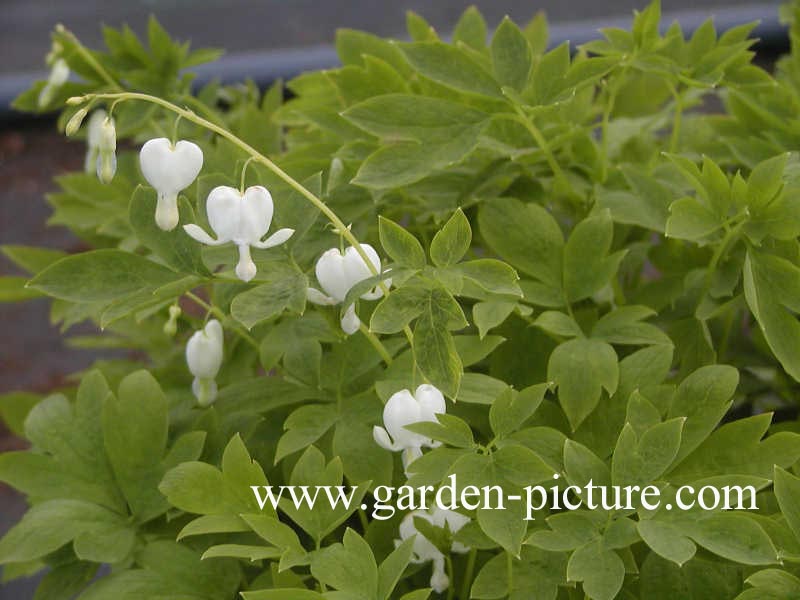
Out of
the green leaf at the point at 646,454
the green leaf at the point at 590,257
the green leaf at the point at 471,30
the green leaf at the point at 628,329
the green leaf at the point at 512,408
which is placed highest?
the green leaf at the point at 471,30

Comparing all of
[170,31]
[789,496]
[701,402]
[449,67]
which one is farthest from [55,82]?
[170,31]

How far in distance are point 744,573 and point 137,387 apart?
616 millimetres

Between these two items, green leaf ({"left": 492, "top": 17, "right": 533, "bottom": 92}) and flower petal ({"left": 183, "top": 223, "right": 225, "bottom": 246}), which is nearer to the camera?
flower petal ({"left": 183, "top": 223, "right": 225, "bottom": 246})

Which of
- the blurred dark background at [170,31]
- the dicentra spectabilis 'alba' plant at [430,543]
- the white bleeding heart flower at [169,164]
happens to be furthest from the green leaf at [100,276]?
the blurred dark background at [170,31]

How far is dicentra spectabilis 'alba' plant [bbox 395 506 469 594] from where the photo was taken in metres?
0.92

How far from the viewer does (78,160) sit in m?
4.34

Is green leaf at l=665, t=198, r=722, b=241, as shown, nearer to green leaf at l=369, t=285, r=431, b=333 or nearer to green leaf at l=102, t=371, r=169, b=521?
green leaf at l=369, t=285, r=431, b=333

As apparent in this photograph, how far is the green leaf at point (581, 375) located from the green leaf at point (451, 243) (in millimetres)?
184

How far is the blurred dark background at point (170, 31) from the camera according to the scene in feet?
11.5

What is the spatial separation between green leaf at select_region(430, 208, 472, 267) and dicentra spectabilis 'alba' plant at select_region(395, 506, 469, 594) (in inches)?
8.9

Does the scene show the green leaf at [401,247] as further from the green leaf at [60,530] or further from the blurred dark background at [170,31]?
the blurred dark background at [170,31]

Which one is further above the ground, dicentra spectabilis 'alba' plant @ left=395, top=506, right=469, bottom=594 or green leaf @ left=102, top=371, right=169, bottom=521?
green leaf @ left=102, top=371, right=169, bottom=521

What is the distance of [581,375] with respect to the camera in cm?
96

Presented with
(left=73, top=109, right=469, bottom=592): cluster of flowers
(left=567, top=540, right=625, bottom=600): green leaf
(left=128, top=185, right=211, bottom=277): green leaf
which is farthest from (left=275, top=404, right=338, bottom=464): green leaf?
(left=567, top=540, right=625, bottom=600): green leaf
